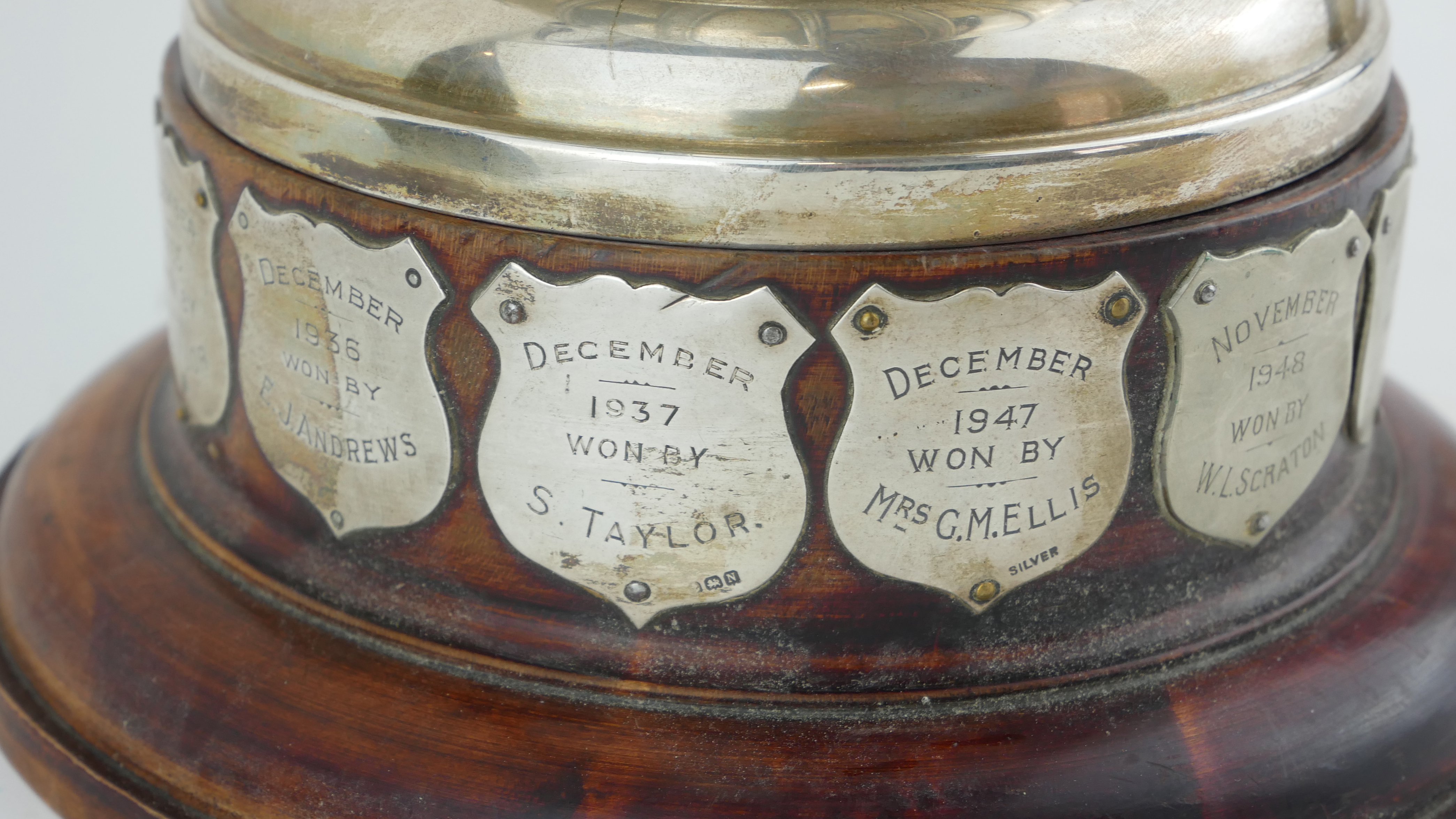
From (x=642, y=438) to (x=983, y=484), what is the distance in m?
0.26

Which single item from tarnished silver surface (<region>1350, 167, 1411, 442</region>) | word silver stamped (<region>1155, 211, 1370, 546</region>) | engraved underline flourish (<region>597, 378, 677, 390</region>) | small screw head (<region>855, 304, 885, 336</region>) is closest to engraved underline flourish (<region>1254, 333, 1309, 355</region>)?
word silver stamped (<region>1155, 211, 1370, 546</region>)

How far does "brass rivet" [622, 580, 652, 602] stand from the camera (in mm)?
1312

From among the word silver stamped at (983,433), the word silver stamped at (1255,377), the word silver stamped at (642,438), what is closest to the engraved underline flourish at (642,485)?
the word silver stamped at (642,438)

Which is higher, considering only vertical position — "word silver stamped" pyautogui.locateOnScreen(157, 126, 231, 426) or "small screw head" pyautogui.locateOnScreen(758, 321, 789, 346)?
"small screw head" pyautogui.locateOnScreen(758, 321, 789, 346)

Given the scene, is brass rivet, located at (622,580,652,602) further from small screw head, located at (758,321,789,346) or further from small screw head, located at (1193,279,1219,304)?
small screw head, located at (1193,279,1219,304)

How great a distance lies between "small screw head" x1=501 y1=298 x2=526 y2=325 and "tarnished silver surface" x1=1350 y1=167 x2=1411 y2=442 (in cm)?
71

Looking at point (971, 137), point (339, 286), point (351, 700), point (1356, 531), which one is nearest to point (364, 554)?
point (351, 700)

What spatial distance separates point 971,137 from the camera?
1.18 meters

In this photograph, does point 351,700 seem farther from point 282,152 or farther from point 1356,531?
point 1356,531

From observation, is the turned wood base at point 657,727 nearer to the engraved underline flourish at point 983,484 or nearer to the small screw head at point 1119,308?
the engraved underline flourish at point 983,484

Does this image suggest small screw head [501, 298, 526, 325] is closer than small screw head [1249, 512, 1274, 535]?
Yes

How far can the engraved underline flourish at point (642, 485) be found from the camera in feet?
4.17

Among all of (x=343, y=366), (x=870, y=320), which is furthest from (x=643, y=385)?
(x=343, y=366)

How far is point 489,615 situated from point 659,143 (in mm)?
430
